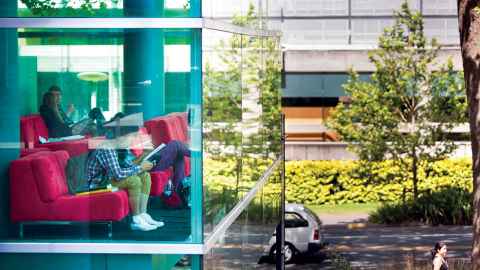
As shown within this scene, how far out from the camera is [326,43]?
41.9 meters

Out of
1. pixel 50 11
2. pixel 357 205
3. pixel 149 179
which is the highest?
pixel 50 11

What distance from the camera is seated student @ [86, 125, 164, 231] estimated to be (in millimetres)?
7578

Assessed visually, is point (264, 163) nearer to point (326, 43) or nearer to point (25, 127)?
point (25, 127)

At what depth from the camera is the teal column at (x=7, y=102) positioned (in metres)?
7.62

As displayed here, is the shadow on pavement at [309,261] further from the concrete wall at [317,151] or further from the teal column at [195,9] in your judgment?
the teal column at [195,9]

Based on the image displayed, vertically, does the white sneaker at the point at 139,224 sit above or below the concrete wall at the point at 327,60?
below

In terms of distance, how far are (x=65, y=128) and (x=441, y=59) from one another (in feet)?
111

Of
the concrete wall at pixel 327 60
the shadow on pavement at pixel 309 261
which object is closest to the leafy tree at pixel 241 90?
the shadow on pavement at pixel 309 261

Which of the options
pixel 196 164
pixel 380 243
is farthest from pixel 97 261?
pixel 380 243

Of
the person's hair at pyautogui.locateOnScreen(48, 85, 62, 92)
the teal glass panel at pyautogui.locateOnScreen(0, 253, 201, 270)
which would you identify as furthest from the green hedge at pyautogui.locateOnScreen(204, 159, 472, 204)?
the person's hair at pyautogui.locateOnScreen(48, 85, 62, 92)

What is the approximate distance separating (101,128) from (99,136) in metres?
0.06

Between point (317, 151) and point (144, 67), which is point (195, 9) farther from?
point (317, 151)

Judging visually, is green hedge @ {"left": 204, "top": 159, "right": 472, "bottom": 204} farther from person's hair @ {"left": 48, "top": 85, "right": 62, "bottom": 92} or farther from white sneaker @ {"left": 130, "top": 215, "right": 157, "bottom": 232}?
person's hair @ {"left": 48, "top": 85, "right": 62, "bottom": 92}

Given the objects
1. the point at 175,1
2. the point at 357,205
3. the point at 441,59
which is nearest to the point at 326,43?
the point at 441,59
